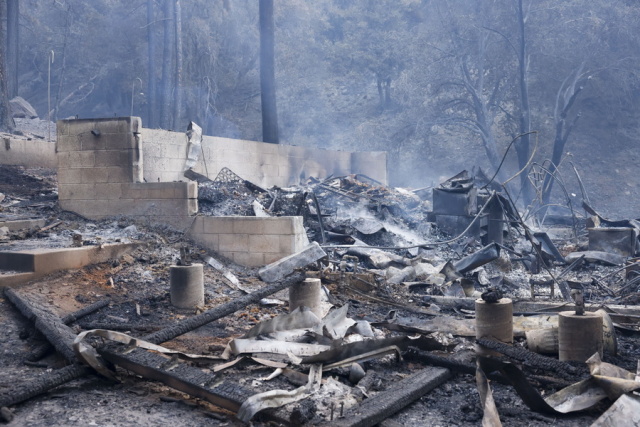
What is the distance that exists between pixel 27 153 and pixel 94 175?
14.2 ft

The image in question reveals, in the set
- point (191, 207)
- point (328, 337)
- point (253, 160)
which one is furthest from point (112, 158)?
point (253, 160)

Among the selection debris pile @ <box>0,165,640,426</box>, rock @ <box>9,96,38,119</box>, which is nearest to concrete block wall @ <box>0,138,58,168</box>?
debris pile @ <box>0,165,640,426</box>

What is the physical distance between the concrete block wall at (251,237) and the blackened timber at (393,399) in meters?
4.23

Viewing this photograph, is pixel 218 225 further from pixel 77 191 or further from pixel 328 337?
pixel 328 337

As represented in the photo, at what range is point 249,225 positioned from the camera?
8477 mm

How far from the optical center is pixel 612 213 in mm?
23297

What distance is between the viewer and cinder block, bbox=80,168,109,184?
29.7 ft

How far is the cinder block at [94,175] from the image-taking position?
9.05 m

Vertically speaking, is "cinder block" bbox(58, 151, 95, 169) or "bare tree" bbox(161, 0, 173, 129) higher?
"bare tree" bbox(161, 0, 173, 129)

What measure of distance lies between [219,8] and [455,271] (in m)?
28.5

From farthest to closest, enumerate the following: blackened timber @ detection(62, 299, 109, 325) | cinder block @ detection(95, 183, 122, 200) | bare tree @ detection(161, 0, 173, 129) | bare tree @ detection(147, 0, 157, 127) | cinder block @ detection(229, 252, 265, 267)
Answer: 1. bare tree @ detection(147, 0, 157, 127)
2. bare tree @ detection(161, 0, 173, 129)
3. cinder block @ detection(95, 183, 122, 200)
4. cinder block @ detection(229, 252, 265, 267)
5. blackened timber @ detection(62, 299, 109, 325)

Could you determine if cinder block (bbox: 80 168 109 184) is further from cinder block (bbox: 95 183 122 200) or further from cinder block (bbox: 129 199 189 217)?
cinder block (bbox: 129 199 189 217)

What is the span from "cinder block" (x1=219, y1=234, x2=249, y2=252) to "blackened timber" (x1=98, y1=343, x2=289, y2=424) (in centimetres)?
421

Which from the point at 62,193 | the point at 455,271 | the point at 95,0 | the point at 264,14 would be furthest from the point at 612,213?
the point at 95,0
